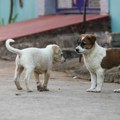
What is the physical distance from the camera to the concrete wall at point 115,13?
17.2 m

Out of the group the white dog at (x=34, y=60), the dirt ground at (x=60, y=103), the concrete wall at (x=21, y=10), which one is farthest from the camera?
the concrete wall at (x=21, y=10)

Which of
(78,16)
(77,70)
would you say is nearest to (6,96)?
(77,70)

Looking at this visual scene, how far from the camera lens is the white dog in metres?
10.3

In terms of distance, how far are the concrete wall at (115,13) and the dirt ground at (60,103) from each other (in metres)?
5.30

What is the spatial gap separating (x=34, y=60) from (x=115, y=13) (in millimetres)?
7274

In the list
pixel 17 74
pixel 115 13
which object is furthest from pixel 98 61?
pixel 115 13

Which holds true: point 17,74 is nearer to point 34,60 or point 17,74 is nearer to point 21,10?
point 34,60

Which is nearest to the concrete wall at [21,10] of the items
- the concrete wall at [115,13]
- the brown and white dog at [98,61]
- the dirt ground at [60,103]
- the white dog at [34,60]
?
the concrete wall at [115,13]

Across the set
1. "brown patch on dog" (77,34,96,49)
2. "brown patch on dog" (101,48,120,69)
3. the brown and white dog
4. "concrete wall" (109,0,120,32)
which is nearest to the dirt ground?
the brown and white dog

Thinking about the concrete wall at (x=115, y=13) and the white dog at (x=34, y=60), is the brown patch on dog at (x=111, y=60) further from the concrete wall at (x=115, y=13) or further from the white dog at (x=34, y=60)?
the concrete wall at (x=115, y=13)

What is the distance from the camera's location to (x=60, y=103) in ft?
29.5

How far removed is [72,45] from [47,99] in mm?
7412

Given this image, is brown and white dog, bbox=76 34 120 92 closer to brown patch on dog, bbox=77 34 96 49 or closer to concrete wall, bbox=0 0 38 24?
brown patch on dog, bbox=77 34 96 49

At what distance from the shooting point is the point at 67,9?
20250mm
